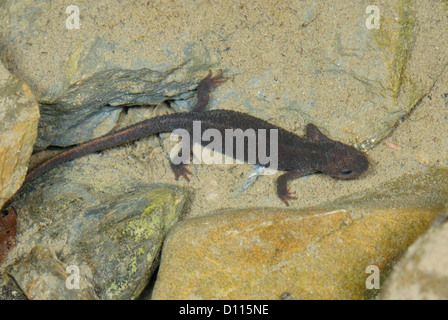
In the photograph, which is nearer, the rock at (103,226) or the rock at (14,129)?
the rock at (14,129)

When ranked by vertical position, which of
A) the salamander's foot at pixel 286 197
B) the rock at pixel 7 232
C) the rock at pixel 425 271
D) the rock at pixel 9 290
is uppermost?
the rock at pixel 425 271

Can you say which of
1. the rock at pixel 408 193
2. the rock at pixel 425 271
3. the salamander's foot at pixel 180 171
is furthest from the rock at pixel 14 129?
the rock at pixel 425 271

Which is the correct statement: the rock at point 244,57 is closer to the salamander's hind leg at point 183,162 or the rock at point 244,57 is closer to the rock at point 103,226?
the salamander's hind leg at point 183,162

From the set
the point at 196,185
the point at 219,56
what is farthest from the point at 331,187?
the point at 219,56

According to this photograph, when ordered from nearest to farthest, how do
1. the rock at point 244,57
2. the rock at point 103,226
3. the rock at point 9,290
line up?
the rock at point 9,290
the rock at point 103,226
the rock at point 244,57

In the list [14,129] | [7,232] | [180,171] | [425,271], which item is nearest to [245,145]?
[180,171]
